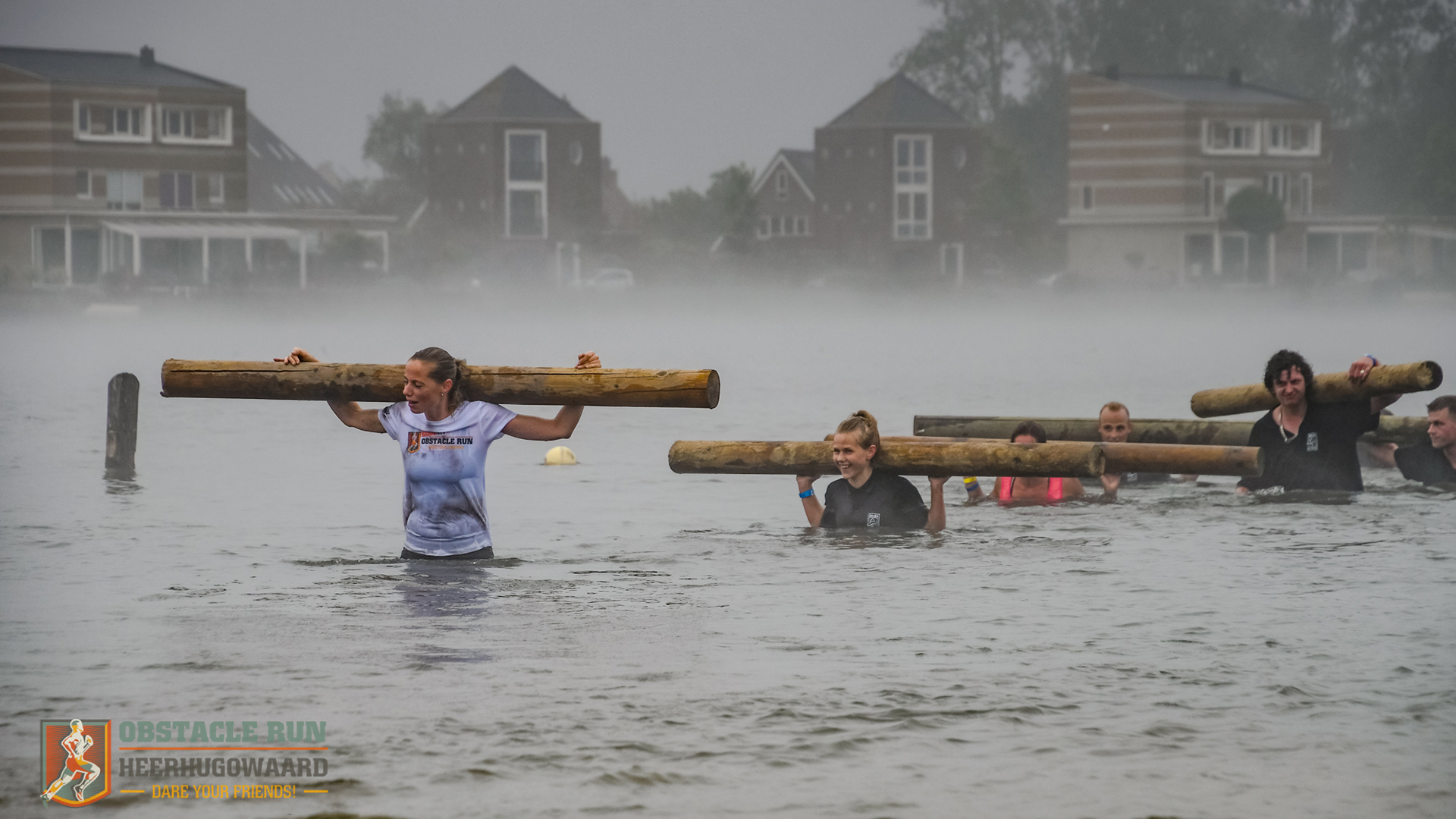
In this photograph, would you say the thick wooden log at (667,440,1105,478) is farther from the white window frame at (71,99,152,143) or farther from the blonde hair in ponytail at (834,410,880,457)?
the white window frame at (71,99,152,143)

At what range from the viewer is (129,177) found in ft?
290

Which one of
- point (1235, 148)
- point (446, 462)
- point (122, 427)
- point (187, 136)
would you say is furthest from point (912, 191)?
point (446, 462)

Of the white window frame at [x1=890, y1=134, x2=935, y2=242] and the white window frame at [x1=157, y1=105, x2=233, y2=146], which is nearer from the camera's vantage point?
the white window frame at [x1=157, y1=105, x2=233, y2=146]

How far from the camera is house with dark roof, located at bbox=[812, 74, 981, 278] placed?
105 meters

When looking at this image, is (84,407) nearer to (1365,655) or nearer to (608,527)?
(608,527)

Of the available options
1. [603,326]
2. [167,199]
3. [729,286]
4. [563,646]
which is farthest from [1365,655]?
[729,286]

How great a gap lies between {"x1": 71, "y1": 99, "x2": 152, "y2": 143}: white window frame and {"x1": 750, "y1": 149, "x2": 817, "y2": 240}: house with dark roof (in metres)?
35.6

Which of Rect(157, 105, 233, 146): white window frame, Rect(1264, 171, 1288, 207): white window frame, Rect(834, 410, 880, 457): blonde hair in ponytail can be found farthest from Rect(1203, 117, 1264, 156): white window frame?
Rect(834, 410, 880, 457): blonde hair in ponytail

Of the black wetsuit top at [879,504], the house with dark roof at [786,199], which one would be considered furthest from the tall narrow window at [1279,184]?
the black wetsuit top at [879,504]

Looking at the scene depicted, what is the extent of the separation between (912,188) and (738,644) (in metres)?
95.9

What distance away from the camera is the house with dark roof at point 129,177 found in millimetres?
85625

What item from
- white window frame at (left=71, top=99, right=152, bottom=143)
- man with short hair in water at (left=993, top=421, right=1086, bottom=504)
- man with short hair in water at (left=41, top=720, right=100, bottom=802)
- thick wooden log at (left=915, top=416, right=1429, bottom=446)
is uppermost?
white window frame at (left=71, top=99, right=152, bottom=143)

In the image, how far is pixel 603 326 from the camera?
81.7 metres

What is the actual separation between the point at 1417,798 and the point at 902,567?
21.0 ft
